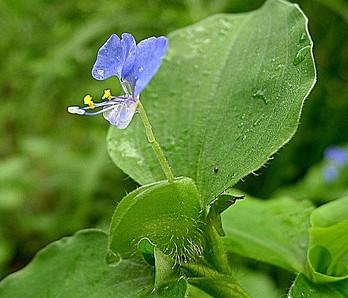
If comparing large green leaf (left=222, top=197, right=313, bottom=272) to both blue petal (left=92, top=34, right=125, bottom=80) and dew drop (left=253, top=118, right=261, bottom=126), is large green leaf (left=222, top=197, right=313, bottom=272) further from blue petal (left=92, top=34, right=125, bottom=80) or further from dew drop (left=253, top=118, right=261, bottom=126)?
blue petal (left=92, top=34, right=125, bottom=80)

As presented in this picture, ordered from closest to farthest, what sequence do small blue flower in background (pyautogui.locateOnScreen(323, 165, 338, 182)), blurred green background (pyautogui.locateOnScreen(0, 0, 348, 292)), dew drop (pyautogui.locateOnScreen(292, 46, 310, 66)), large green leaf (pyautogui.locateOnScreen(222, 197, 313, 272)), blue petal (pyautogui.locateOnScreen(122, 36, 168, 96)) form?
1. blue petal (pyautogui.locateOnScreen(122, 36, 168, 96))
2. dew drop (pyautogui.locateOnScreen(292, 46, 310, 66))
3. large green leaf (pyautogui.locateOnScreen(222, 197, 313, 272))
4. small blue flower in background (pyautogui.locateOnScreen(323, 165, 338, 182))
5. blurred green background (pyautogui.locateOnScreen(0, 0, 348, 292))

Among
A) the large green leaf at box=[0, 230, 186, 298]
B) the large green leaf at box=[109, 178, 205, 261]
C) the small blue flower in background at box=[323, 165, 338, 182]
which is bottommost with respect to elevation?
the small blue flower in background at box=[323, 165, 338, 182]

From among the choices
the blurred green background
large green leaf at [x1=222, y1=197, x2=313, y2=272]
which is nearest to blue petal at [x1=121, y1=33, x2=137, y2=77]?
large green leaf at [x1=222, y1=197, x2=313, y2=272]

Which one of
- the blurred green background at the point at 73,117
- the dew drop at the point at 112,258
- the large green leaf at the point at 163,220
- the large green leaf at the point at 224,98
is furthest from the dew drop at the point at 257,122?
the blurred green background at the point at 73,117

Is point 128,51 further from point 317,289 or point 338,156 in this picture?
point 338,156

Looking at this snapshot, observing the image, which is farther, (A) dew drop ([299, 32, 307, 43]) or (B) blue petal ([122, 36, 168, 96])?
(A) dew drop ([299, 32, 307, 43])

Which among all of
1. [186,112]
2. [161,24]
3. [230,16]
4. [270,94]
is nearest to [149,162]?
[186,112]

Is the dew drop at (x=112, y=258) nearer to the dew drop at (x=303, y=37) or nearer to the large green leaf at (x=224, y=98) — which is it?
the large green leaf at (x=224, y=98)
